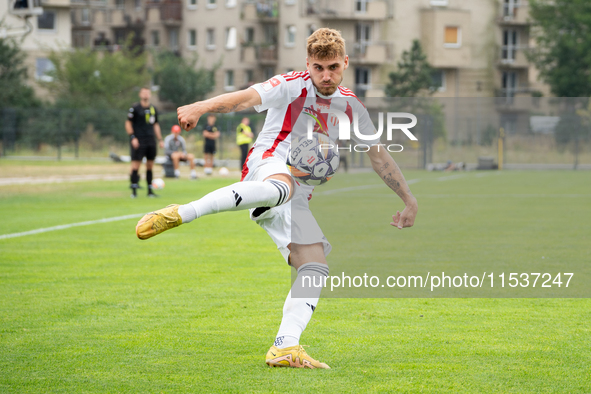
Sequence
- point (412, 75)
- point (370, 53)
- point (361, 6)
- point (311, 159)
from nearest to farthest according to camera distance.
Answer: point (311, 159)
point (412, 75)
point (370, 53)
point (361, 6)

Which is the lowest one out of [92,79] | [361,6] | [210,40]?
[92,79]

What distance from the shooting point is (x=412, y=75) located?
53219 millimetres

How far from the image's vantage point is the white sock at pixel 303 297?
14.2 ft

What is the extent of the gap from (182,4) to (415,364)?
58767 millimetres

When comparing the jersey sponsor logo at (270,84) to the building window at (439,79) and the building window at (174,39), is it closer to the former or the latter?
the building window at (439,79)

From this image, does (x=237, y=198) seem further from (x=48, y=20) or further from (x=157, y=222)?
(x=48, y=20)

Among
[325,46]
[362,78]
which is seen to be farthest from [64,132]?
[325,46]

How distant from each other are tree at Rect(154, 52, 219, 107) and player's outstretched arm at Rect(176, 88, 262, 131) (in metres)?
51.2

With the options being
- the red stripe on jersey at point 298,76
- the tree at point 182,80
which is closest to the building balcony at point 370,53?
the tree at point 182,80

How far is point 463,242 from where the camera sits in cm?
997

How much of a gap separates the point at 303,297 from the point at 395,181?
94 cm

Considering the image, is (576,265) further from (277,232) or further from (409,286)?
(277,232)

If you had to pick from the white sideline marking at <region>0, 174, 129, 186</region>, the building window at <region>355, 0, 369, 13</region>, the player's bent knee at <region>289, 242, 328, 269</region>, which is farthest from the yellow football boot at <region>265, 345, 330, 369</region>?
the building window at <region>355, 0, 369, 13</region>

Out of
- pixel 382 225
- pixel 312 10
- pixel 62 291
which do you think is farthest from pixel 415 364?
Answer: pixel 312 10
